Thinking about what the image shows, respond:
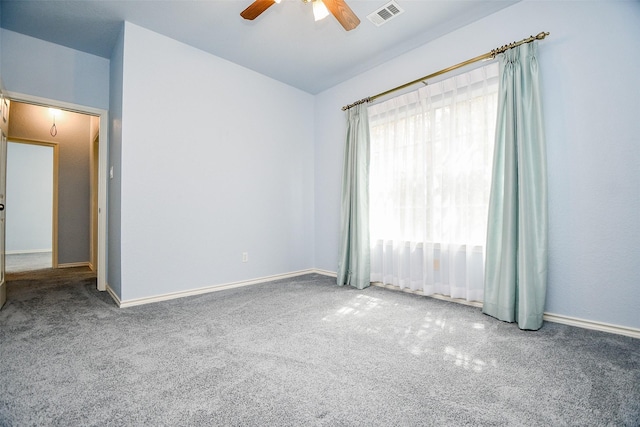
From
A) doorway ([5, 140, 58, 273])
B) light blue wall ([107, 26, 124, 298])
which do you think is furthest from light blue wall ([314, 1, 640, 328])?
doorway ([5, 140, 58, 273])

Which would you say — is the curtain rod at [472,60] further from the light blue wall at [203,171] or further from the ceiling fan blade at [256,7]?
the ceiling fan blade at [256,7]

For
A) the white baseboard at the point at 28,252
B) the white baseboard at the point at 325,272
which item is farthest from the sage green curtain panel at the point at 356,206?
the white baseboard at the point at 28,252

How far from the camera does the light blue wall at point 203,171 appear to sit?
8.39 feet

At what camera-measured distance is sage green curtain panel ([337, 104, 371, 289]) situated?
3.18 meters

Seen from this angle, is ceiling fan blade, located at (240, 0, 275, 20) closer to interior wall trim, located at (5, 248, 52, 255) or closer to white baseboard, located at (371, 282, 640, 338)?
white baseboard, located at (371, 282, 640, 338)

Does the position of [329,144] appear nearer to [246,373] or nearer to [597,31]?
[597,31]

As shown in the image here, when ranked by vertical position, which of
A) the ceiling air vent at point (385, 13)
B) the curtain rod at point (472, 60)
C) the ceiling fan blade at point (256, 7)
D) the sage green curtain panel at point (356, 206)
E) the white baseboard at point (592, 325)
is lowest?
the white baseboard at point (592, 325)

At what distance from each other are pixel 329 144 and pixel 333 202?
82 cm

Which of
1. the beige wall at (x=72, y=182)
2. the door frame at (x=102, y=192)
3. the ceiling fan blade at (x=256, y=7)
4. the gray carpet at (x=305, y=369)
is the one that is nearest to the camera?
the gray carpet at (x=305, y=369)

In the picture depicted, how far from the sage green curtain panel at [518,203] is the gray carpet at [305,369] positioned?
224 millimetres

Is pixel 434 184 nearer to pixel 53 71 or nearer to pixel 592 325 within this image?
pixel 592 325

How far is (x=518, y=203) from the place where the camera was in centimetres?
210

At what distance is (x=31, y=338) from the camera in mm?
1809

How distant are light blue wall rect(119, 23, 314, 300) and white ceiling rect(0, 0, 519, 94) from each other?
23cm
